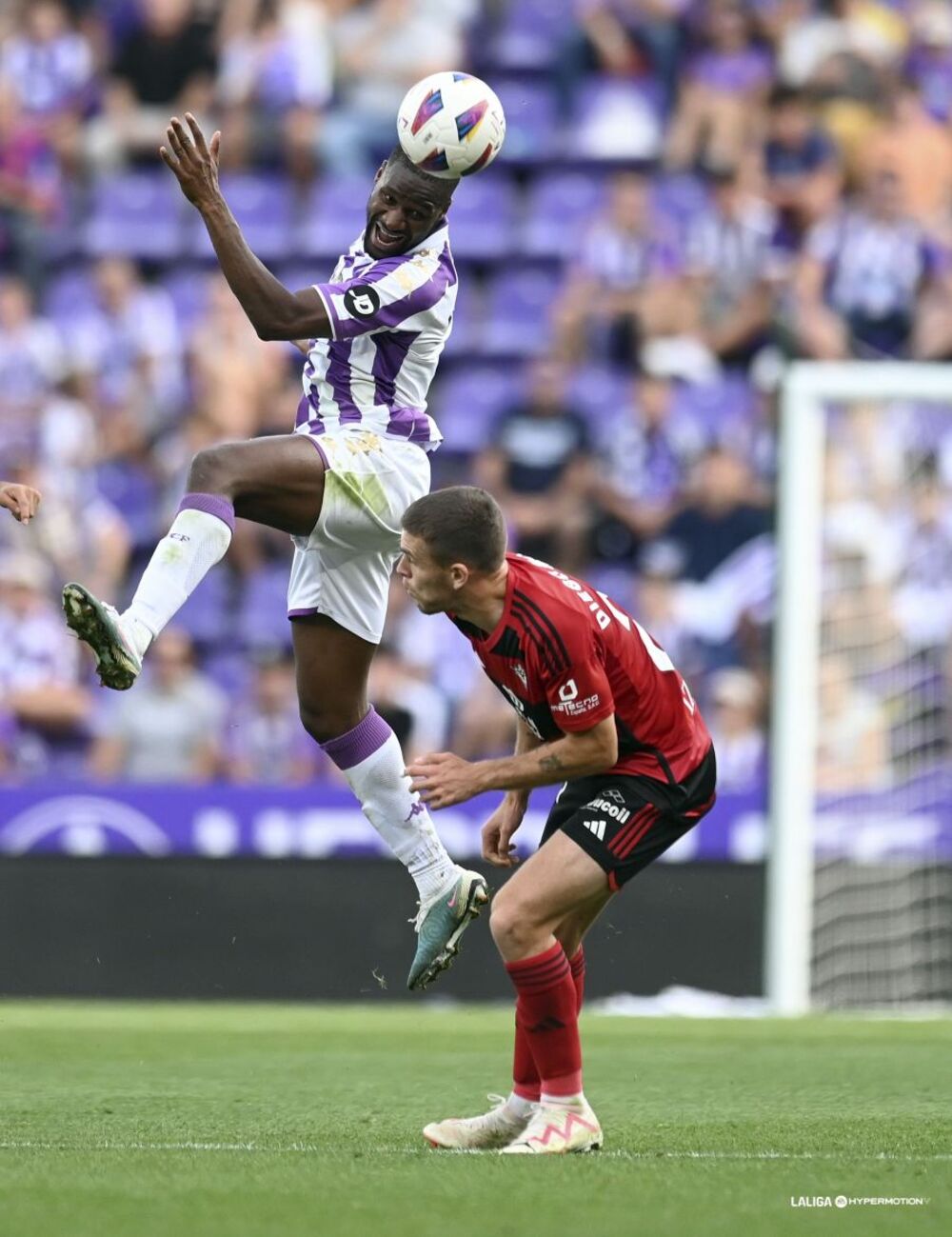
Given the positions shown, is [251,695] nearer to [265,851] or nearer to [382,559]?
[265,851]

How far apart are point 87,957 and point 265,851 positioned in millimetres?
1125

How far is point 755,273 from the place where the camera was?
47.9 feet

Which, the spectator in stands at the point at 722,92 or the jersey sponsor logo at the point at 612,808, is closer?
the jersey sponsor logo at the point at 612,808

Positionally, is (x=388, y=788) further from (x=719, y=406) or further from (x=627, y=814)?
(x=719, y=406)

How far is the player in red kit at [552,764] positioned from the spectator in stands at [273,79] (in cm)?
1043

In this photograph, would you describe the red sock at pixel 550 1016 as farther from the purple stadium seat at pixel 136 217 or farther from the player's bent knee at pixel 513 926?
the purple stadium seat at pixel 136 217

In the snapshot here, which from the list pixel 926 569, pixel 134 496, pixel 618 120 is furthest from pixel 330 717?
pixel 618 120

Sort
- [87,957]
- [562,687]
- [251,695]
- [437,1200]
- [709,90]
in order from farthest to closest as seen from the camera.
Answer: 1. [709,90]
2. [251,695]
3. [87,957]
4. [562,687]
5. [437,1200]

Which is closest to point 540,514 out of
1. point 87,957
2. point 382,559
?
point 87,957

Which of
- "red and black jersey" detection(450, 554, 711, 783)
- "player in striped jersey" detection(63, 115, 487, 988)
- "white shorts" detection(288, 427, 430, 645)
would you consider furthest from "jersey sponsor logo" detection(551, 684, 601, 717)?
"white shorts" detection(288, 427, 430, 645)

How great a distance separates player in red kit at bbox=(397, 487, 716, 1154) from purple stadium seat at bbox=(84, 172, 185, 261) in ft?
32.9

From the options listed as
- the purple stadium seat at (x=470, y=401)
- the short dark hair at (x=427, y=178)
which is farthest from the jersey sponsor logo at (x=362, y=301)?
the purple stadium seat at (x=470, y=401)

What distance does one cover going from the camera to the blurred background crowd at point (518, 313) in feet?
41.9

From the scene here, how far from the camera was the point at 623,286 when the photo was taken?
14.6 metres
